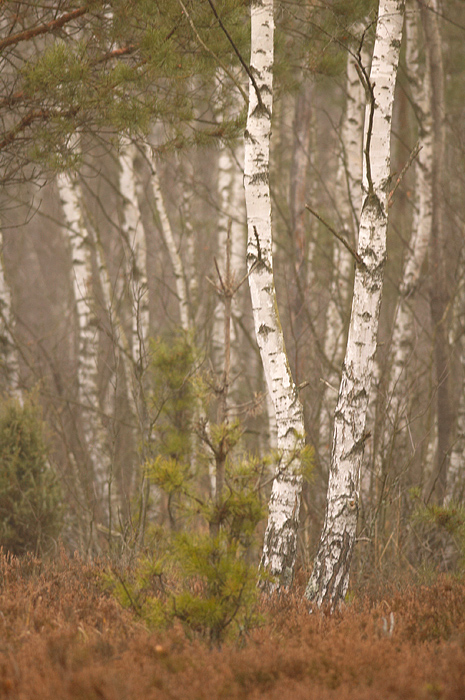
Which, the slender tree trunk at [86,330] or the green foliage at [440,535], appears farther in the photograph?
the slender tree trunk at [86,330]

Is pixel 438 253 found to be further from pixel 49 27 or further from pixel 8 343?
pixel 8 343

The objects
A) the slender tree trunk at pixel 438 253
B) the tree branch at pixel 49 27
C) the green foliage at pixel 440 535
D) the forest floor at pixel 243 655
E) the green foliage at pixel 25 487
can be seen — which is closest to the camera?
the forest floor at pixel 243 655

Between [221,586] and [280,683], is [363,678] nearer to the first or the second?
[280,683]

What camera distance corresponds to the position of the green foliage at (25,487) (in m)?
6.62

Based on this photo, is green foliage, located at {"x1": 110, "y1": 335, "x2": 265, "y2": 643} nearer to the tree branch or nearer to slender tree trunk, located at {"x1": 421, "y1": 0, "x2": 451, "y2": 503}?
the tree branch

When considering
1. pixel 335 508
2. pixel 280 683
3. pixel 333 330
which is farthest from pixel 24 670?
pixel 333 330

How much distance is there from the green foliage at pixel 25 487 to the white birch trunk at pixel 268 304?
3.13 m

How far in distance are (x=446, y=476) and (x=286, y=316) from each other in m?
3.25

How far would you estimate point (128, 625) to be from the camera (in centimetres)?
368

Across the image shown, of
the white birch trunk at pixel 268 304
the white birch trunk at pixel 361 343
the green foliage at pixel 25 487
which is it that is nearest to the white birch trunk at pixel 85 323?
the green foliage at pixel 25 487

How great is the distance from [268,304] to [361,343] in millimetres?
780

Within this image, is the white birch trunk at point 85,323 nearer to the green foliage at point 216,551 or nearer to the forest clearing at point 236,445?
the forest clearing at point 236,445

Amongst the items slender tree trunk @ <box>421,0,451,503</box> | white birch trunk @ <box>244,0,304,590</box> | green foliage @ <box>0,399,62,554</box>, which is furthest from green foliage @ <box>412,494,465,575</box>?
green foliage @ <box>0,399,62,554</box>

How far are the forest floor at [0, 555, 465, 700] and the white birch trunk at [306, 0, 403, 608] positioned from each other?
371 mm
